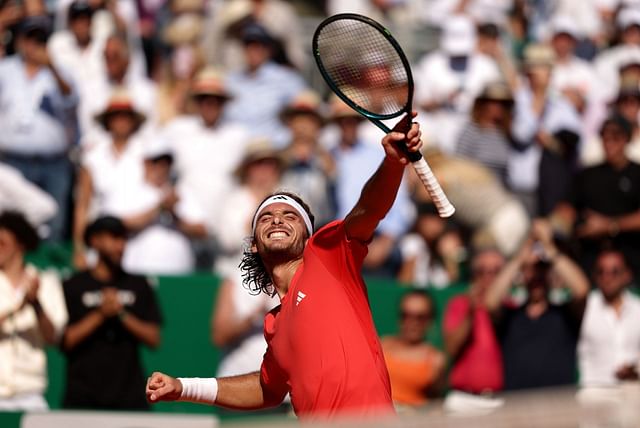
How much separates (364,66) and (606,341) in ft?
14.1

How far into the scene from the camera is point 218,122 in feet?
38.9

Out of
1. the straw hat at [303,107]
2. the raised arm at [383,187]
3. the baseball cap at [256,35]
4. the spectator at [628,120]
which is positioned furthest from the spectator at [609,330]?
the raised arm at [383,187]

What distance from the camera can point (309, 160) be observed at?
1157 cm

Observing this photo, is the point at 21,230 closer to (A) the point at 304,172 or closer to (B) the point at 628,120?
(A) the point at 304,172

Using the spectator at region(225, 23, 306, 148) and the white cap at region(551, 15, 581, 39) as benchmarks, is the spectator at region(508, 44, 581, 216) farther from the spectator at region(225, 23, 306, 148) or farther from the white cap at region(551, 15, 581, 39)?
the spectator at region(225, 23, 306, 148)

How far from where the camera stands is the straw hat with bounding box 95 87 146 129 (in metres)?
11.5

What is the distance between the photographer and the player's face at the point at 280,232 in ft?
21.0

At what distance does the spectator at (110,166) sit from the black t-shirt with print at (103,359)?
124 centimetres

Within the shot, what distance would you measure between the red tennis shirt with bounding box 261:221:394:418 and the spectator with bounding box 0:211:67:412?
3.66 meters

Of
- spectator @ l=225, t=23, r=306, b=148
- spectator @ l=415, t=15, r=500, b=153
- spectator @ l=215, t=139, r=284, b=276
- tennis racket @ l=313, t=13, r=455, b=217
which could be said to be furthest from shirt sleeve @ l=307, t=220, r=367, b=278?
spectator @ l=415, t=15, r=500, b=153

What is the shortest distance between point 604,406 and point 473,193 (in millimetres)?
6779

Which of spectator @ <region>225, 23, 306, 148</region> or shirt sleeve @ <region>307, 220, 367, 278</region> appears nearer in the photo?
shirt sleeve @ <region>307, 220, 367, 278</region>

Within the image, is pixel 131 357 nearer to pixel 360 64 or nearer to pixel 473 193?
pixel 473 193

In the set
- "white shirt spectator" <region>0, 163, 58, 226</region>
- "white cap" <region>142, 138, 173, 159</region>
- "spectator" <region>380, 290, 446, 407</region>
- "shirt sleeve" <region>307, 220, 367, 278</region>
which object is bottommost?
"spectator" <region>380, 290, 446, 407</region>
